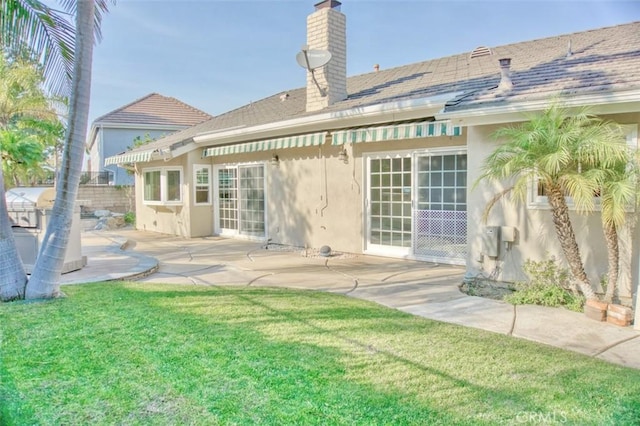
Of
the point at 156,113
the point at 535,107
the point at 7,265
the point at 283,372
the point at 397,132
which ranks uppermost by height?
the point at 156,113

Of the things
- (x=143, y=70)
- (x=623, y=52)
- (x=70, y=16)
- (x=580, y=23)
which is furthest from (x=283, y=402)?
(x=143, y=70)

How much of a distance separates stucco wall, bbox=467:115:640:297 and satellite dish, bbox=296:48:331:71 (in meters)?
7.60

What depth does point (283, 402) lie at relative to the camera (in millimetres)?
4504

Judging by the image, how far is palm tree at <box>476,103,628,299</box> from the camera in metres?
7.47

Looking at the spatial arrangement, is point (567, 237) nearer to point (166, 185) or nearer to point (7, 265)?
point (7, 265)

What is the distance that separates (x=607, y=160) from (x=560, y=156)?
0.75 metres

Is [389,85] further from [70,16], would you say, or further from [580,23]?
[70,16]

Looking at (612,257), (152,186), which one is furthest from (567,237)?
(152,186)

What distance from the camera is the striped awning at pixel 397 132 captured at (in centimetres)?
1172

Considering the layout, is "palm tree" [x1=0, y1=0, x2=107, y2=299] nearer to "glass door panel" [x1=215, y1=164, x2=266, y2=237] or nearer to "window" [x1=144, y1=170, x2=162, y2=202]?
"glass door panel" [x1=215, y1=164, x2=266, y2=237]

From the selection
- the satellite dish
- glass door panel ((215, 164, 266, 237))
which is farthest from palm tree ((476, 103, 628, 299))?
glass door panel ((215, 164, 266, 237))

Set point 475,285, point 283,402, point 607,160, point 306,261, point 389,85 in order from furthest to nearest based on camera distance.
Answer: point 389,85 < point 306,261 < point 475,285 < point 607,160 < point 283,402

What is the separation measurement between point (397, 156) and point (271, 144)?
530 centimetres

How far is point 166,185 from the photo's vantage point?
21906 millimetres
